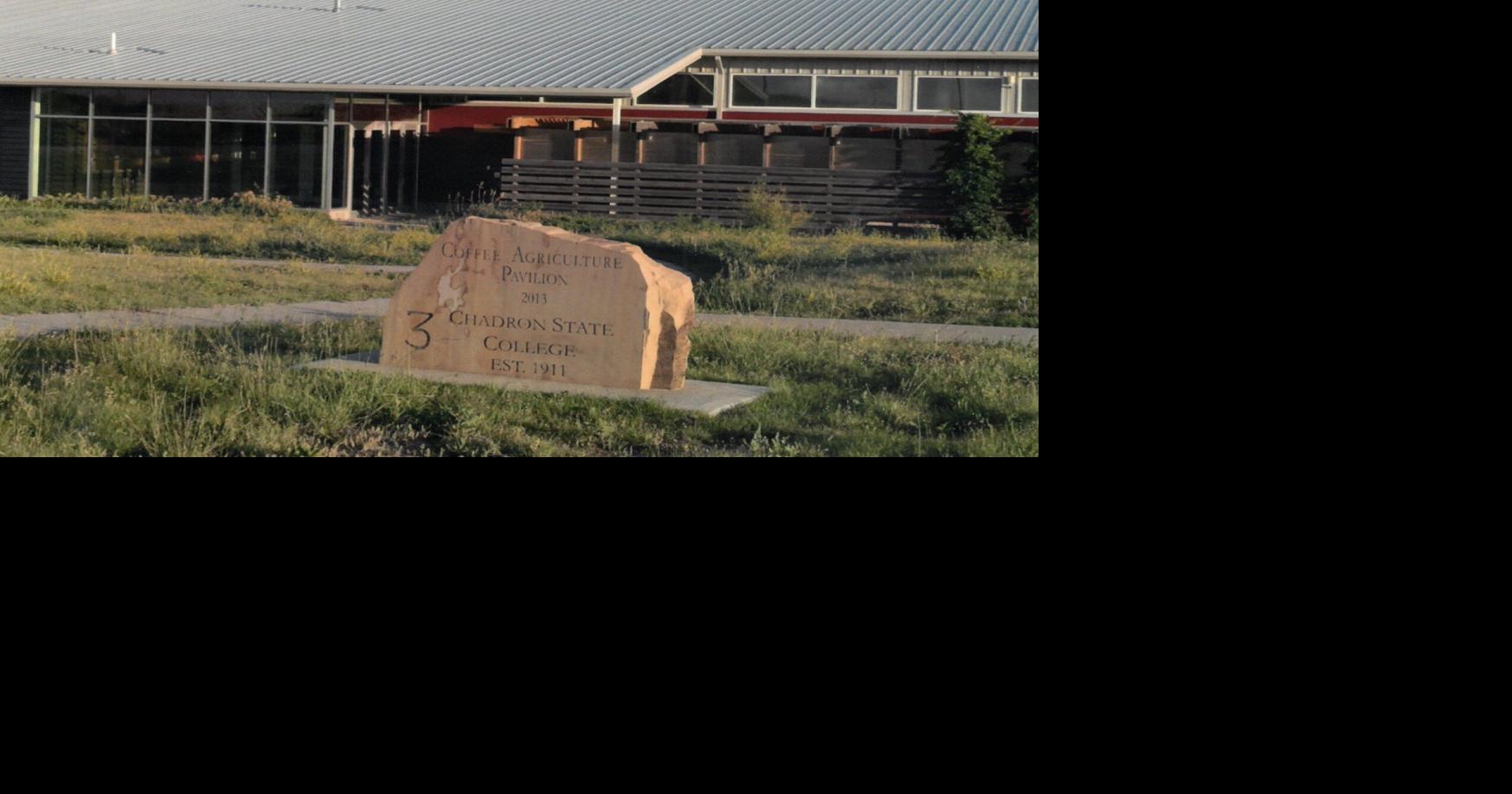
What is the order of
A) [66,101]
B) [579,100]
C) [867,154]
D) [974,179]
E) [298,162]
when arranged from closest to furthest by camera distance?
[974,179]
[867,154]
[298,162]
[66,101]
[579,100]

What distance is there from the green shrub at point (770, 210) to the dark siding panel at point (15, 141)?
12.5m

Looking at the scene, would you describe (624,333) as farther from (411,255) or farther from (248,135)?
(248,135)

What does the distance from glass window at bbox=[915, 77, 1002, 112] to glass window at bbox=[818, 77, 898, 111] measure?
52 centimetres

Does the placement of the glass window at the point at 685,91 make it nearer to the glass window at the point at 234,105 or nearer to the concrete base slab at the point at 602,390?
the glass window at the point at 234,105

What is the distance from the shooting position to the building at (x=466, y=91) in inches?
1024

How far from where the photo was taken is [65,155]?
2678 cm

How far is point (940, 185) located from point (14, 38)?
17.7m

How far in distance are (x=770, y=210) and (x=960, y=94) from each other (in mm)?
6985

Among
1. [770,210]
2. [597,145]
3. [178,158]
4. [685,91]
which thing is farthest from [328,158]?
[770,210]

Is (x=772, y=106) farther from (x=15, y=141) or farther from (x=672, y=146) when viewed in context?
(x=15, y=141)

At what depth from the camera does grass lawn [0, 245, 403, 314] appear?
12898mm

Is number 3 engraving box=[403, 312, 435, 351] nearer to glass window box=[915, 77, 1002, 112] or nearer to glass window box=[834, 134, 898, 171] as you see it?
glass window box=[834, 134, 898, 171]

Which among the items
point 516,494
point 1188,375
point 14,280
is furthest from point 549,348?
point 14,280

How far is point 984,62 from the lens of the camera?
91.6ft
